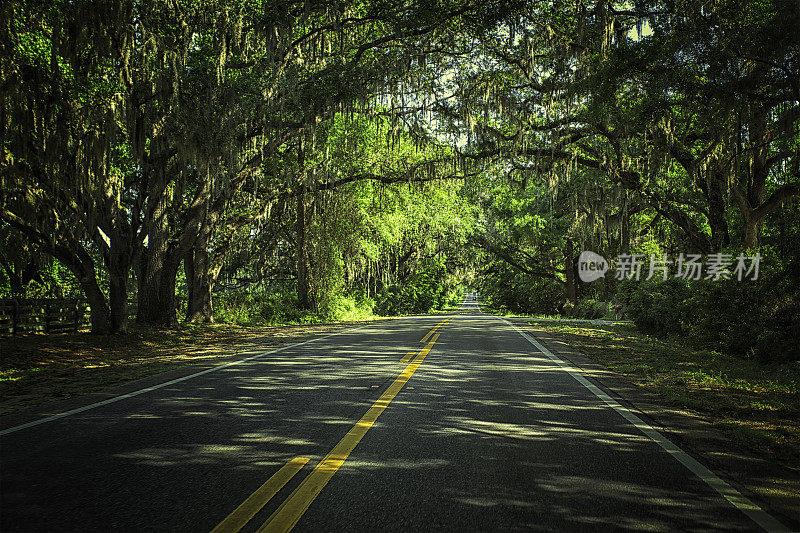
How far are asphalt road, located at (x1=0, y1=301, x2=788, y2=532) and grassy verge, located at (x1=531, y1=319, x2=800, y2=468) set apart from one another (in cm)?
110

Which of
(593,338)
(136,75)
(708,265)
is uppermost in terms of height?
(136,75)

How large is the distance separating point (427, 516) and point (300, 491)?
88 centimetres

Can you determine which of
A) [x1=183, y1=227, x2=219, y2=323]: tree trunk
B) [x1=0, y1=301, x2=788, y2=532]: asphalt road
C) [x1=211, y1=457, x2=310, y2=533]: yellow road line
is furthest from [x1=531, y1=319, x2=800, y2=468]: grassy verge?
[x1=183, y1=227, x2=219, y2=323]: tree trunk

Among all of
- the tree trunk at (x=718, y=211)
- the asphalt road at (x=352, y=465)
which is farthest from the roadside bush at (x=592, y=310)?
the asphalt road at (x=352, y=465)

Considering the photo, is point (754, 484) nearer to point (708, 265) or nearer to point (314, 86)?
point (708, 265)

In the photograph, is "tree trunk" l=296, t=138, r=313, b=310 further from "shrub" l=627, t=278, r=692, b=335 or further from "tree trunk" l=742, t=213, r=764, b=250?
"tree trunk" l=742, t=213, r=764, b=250

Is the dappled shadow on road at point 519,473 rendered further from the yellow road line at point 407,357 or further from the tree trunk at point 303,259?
the tree trunk at point 303,259

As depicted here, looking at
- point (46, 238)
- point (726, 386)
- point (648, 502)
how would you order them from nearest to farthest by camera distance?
1. point (648, 502)
2. point (726, 386)
3. point (46, 238)

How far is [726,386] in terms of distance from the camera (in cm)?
789

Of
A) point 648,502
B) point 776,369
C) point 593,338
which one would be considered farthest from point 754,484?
point 593,338

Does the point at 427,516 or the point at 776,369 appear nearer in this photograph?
the point at 427,516

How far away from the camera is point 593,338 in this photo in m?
15.6

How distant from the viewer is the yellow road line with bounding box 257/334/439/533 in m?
3.03

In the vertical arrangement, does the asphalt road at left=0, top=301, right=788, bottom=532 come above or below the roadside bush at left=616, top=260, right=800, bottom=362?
below
